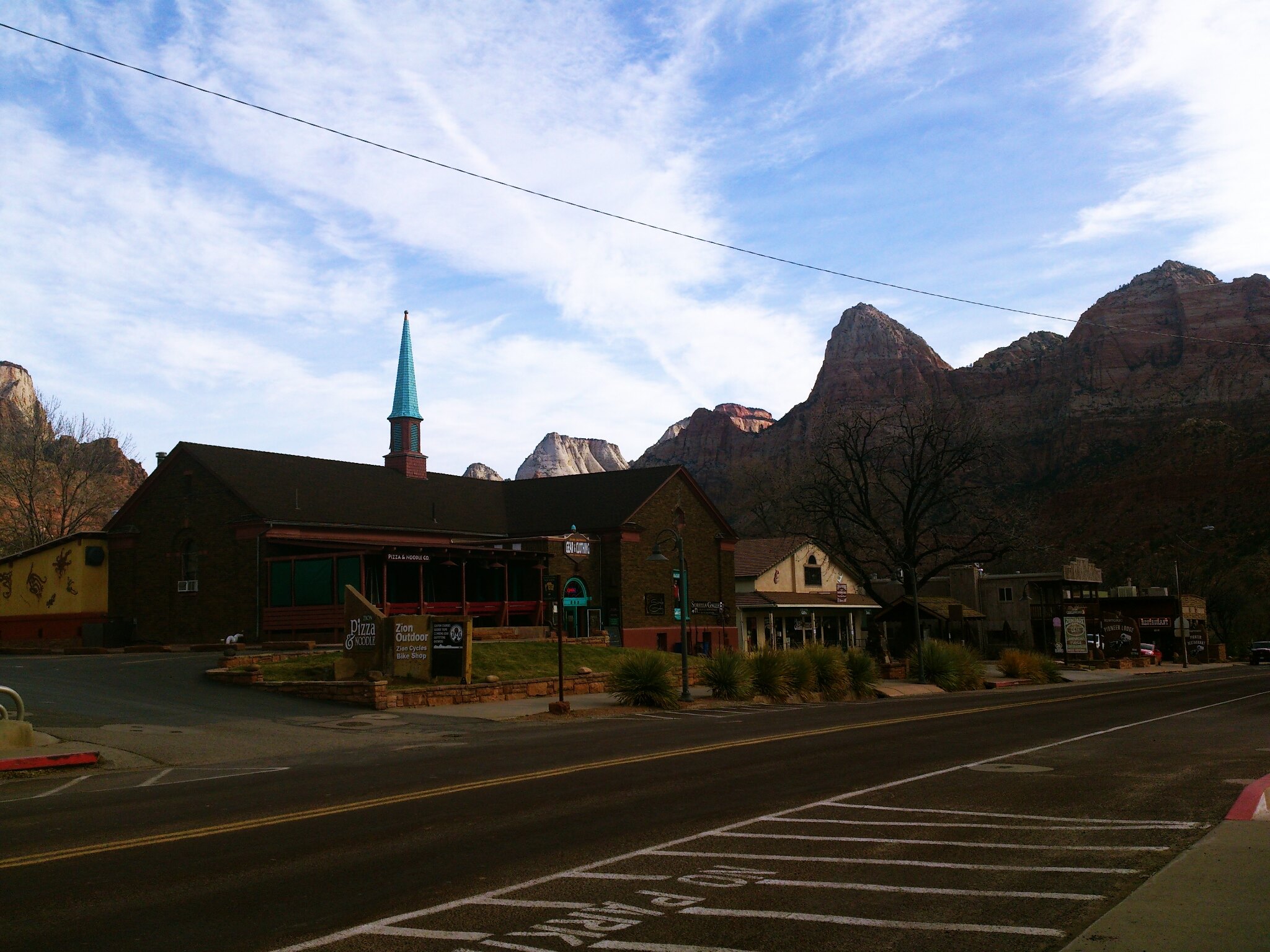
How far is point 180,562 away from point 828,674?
2625cm

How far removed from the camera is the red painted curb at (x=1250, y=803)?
31.3 ft

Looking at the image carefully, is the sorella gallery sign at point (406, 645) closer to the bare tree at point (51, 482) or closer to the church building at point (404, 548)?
the church building at point (404, 548)

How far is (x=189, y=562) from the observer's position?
137 ft

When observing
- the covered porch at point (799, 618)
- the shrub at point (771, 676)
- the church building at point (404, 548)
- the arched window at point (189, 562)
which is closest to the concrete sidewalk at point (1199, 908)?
the shrub at point (771, 676)

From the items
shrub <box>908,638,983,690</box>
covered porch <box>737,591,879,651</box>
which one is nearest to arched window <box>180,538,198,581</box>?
covered porch <box>737,591,879,651</box>

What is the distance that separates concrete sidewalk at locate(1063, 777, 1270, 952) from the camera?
222 inches

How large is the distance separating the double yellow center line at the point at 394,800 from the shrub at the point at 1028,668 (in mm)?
24607

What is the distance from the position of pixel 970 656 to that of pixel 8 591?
131 feet

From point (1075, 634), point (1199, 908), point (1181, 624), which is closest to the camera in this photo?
point (1199, 908)

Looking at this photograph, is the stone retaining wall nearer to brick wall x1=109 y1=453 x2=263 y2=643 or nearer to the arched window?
brick wall x1=109 y1=453 x2=263 y2=643

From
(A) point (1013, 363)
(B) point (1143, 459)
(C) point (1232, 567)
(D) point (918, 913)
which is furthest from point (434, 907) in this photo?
(A) point (1013, 363)

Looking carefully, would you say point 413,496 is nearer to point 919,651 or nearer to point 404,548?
point 404,548

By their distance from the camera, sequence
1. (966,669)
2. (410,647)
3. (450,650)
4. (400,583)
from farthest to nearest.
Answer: (400,583) < (966,669) < (450,650) < (410,647)

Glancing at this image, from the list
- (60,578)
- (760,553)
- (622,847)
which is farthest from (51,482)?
(622,847)
